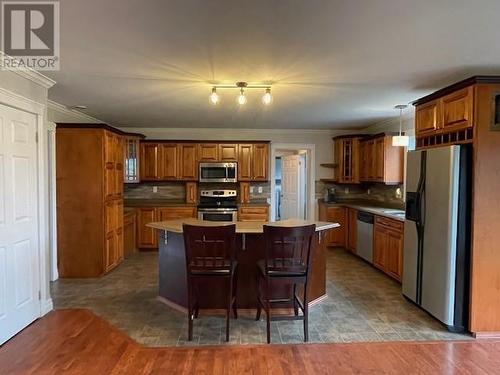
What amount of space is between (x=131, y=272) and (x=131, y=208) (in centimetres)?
157

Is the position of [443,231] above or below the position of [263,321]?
above

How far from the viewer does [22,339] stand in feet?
10.1

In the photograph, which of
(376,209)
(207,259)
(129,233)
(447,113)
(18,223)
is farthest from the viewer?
(129,233)

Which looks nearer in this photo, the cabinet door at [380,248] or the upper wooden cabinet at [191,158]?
the cabinet door at [380,248]

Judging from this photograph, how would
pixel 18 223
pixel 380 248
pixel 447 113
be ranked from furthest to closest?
pixel 380 248 → pixel 447 113 → pixel 18 223

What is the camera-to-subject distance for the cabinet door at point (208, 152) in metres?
6.86

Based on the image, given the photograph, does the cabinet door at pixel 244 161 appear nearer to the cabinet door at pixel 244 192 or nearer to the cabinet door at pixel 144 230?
the cabinet door at pixel 244 192

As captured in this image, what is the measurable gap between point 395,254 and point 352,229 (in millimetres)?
1740

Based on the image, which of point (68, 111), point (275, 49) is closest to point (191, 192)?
point (68, 111)

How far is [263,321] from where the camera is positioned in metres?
3.49

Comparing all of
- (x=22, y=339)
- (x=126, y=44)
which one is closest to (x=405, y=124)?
(x=126, y=44)

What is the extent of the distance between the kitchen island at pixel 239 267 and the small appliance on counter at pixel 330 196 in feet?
10.7

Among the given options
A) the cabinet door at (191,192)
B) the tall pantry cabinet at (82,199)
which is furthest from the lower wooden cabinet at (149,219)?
the tall pantry cabinet at (82,199)

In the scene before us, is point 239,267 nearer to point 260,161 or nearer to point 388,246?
point 388,246
